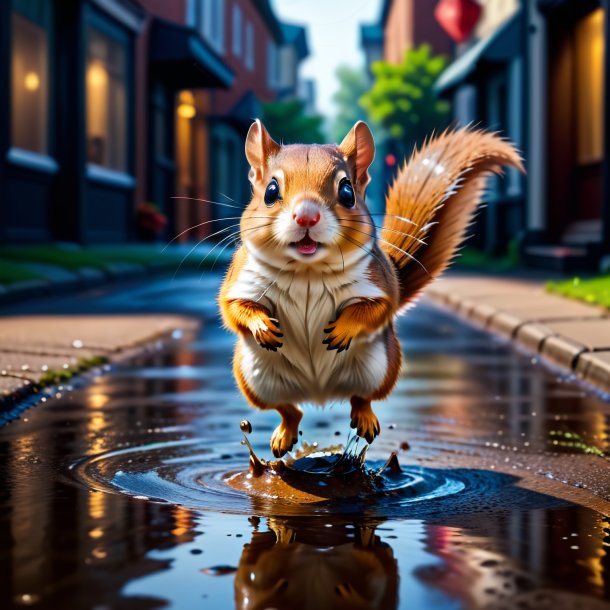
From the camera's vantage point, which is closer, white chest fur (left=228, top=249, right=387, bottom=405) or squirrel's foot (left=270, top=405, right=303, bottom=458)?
white chest fur (left=228, top=249, right=387, bottom=405)

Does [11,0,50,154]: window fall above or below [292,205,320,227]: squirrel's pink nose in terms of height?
above

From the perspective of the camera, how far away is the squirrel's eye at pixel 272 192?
3500 mm

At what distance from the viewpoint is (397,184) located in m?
4.28

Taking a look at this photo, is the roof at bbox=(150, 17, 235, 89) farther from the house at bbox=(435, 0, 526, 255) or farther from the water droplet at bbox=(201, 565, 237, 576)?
the water droplet at bbox=(201, 565, 237, 576)

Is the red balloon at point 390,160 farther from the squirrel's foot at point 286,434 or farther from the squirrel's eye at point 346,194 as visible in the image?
the squirrel's eye at point 346,194

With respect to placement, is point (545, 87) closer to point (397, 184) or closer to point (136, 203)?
point (136, 203)

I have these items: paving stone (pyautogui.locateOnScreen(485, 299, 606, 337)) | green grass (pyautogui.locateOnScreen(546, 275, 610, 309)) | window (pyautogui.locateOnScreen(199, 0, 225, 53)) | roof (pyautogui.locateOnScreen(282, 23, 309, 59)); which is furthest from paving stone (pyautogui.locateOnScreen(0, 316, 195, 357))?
roof (pyautogui.locateOnScreen(282, 23, 309, 59))

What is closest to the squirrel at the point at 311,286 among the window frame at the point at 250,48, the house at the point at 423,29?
the house at the point at 423,29

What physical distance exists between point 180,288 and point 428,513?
43.0 feet

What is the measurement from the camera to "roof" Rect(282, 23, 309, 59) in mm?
60438

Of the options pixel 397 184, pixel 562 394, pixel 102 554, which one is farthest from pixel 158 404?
pixel 102 554

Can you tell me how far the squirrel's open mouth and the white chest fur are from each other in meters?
0.17

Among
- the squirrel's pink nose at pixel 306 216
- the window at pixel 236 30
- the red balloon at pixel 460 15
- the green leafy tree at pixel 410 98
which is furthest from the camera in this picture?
the window at pixel 236 30

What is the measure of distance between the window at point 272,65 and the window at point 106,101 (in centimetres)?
2578
